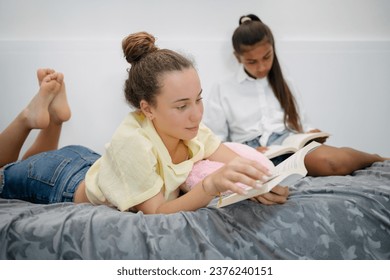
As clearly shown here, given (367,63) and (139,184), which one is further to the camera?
(367,63)

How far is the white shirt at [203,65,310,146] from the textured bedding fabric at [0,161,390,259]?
75cm

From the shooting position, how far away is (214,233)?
2.76 ft

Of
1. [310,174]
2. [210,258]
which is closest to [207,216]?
[210,258]

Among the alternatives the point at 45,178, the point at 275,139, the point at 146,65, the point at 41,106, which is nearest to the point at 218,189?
the point at 146,65

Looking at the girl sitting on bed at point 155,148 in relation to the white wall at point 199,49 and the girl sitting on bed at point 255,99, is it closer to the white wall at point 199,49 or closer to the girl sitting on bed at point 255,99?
the white wall at point 199,49

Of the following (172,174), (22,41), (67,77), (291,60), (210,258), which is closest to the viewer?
(210,258)

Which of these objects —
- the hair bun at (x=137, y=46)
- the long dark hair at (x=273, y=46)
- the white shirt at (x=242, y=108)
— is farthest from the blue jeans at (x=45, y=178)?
the long dark hair at (x=273, y=46)

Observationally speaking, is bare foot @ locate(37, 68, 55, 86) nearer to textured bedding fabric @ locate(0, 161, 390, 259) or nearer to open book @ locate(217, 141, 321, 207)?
textured bedding fabric @ locate(0, 161, 390, 259)

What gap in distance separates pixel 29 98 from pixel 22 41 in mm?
183

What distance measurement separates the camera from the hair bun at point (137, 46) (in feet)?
3.21

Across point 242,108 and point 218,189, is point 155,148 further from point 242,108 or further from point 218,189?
point 242,108

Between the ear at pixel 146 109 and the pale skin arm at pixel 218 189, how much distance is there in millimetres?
179

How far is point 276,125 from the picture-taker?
63.6 inches
